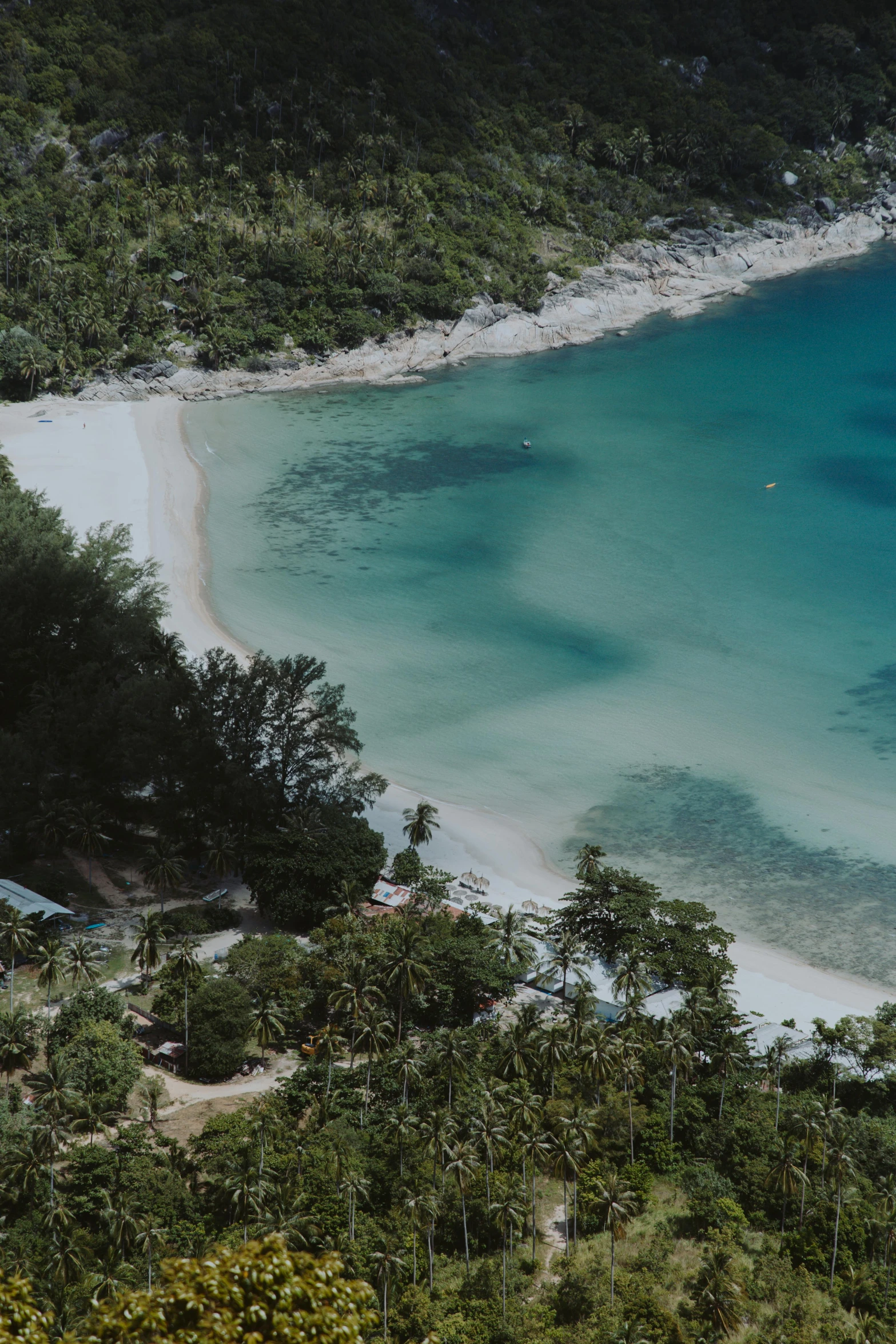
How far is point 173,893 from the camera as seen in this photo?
5403cm

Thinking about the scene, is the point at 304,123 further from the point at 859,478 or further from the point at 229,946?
the point at 229,946

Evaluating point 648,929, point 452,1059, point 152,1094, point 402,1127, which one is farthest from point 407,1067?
point 648,929

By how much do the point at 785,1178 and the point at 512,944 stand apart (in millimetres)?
14601

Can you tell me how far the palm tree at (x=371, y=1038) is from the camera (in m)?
42.6

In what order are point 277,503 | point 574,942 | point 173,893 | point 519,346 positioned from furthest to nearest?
point 519,346
point 277,503
point 173,893
point 574,942

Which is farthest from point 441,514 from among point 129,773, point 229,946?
point 229,946

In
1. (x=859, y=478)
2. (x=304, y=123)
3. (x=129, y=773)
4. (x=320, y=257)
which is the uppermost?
(x=304, y=123)

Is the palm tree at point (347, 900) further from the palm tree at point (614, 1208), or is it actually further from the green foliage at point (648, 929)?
the palm tree at point (614, 1208)

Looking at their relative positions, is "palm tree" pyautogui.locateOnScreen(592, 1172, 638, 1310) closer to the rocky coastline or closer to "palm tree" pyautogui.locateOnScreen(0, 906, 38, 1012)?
"palm tree" pyautogui.locateOnScreen(0, 906, 38, 1012)

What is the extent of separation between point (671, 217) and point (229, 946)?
143958 millimetres

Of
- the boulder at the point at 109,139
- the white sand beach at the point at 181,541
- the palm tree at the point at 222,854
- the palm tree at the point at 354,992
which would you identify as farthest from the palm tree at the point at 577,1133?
the boulder at the point at 109,139

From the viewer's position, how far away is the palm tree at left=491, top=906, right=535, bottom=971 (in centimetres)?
4788

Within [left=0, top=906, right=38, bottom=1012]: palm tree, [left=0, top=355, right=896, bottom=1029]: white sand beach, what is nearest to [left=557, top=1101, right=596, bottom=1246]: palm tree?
[left=0, top=355, right=896, bottom=1029]: white sand beach

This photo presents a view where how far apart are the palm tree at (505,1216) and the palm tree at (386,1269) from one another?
10.7ft
